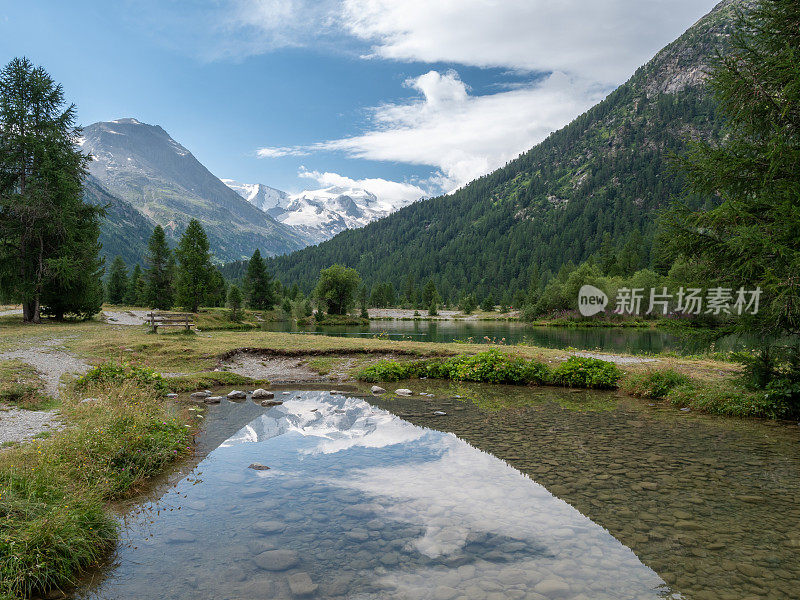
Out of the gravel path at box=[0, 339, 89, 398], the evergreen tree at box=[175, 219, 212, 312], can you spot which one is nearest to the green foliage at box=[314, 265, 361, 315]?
the evergreen tree at box=[175, 219, 212, 312]

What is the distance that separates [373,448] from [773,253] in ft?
40.6

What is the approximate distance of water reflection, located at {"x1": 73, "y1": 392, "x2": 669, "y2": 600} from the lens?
555 centimetres

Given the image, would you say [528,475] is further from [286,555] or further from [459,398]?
[459,398]

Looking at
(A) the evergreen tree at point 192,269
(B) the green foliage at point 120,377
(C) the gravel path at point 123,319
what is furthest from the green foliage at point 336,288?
(B) the green foliage at point 120,377

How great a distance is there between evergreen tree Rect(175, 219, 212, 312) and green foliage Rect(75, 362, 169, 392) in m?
54.9

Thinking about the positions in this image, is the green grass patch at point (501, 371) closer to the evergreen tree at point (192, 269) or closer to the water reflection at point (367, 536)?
the water reflection at point (367, 536)

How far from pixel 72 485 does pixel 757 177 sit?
18.9 metres

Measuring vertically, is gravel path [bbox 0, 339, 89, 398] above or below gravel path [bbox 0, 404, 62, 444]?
above

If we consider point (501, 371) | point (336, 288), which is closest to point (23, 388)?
point (501, 371)

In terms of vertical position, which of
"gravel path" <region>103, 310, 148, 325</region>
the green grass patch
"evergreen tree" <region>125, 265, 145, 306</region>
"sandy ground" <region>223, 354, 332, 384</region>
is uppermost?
"evergreen tree" <region>125, 265, 145, 306</region>

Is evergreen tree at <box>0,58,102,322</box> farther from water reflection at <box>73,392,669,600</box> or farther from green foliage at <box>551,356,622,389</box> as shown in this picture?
green foliage at <box>551,356,622,389</box>

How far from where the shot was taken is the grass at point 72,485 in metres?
5.17

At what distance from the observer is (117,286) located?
100m

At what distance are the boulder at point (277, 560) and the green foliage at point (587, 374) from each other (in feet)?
54.5
